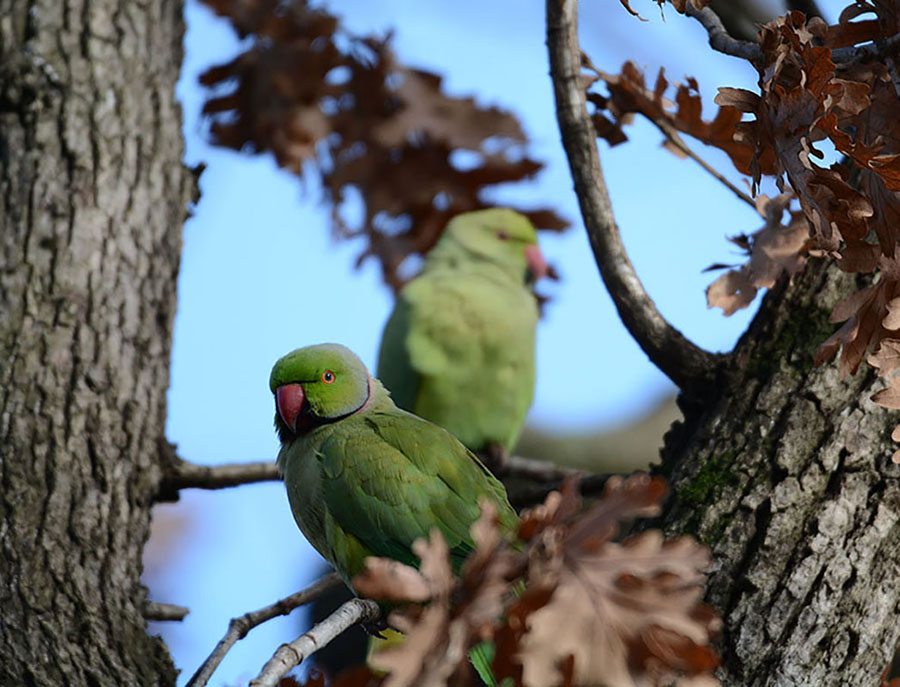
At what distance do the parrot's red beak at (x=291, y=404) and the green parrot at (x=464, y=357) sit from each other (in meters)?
1.66

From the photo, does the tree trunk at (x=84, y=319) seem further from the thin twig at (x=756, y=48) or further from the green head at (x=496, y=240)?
the green head at (x=496, y=240)

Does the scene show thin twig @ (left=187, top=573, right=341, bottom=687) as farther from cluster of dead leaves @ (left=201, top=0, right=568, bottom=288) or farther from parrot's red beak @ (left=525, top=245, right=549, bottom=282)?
parrot's red beak @ (left=525, top=245, right=549, bottom=282)

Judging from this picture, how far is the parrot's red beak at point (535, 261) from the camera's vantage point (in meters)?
4.79

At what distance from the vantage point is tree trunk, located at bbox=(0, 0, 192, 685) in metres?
2.08

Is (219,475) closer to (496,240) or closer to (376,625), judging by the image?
(376,625)

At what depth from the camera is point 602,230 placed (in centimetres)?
225

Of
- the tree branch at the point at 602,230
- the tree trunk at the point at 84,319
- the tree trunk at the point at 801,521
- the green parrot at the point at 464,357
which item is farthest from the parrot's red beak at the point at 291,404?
the green parrot at the point at 464,357

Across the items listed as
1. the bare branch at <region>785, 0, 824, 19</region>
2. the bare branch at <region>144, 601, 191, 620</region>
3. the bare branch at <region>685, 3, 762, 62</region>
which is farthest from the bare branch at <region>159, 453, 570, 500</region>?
the bare branch at <region>785, 0, 824, 19</region>

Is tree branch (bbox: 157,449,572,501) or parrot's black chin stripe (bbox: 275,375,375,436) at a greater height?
parrot's black chin stripe (bbox: 275,375,375,436)

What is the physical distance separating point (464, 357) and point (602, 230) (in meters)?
2.11

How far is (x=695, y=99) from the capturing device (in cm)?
230

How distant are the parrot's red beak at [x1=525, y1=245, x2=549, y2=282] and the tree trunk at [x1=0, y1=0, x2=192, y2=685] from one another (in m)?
2.13

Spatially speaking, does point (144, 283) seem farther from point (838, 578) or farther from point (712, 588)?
point (838, 578)

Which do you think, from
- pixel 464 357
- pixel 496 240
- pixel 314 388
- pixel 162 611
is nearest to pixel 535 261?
pixel 496 240
